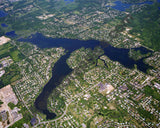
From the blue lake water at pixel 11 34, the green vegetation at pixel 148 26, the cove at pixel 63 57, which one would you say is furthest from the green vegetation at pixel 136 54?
the blue lake water at pixel 11 34

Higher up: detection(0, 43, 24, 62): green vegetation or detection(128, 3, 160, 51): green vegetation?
detection(128, 3, 160, 51): green vegetation

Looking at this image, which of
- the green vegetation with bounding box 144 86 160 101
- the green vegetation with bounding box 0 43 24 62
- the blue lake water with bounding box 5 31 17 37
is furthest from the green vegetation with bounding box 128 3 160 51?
the blue lake water with bounding box 5 31 17 37

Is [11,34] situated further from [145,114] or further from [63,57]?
[145,114]

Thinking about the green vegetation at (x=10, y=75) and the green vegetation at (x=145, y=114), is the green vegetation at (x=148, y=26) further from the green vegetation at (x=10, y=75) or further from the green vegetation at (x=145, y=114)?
the green vegetation at (x=10, y=75)

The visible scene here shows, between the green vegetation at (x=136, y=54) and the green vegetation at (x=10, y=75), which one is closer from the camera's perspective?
the green vegetation at (x=10, y=75)

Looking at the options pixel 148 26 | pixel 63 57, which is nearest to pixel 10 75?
pixel 63 57

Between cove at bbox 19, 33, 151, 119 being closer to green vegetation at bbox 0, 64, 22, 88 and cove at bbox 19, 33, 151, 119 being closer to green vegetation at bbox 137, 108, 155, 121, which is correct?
green vegetation at bbox 0, 64, 22, 88

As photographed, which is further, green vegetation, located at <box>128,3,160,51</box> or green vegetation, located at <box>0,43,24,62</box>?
green vegetation, located at <box>0,43,24,62</box>

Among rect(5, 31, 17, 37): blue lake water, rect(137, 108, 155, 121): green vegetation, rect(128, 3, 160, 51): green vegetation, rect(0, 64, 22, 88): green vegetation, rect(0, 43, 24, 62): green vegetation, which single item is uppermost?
rect(128, 3, 160, 51): green vegetation

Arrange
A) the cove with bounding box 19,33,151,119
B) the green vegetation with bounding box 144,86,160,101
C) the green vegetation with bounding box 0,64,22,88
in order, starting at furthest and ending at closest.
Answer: the green vegetation with bounding box 0,64,22,88, the cove with bounding box 19,33,151,119, the green vegetation with bounding box 144,86,160,101
